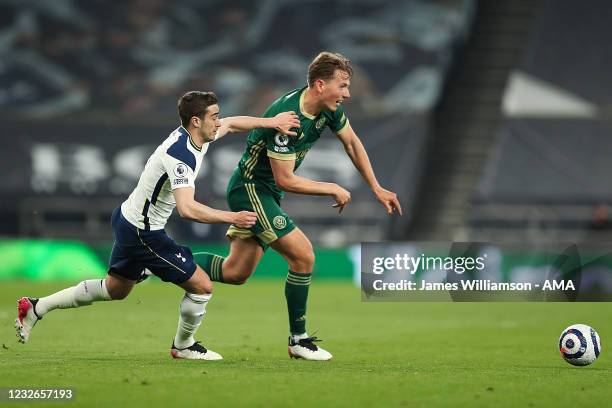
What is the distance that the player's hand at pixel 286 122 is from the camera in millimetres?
8805

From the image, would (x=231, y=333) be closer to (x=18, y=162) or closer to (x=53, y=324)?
(x=53, y=324)

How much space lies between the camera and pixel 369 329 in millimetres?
13422

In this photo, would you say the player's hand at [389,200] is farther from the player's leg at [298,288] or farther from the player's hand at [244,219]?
the player's hand at [244,219]

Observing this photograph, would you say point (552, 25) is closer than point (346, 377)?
No

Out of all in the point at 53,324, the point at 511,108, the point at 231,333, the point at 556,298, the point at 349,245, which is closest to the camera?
the point at 556,298

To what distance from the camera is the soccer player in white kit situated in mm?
8422

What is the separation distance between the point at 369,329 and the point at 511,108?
1633cm

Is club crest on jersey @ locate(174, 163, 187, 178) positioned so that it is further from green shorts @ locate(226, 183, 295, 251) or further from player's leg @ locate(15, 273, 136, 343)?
player's leg @ locate(15, 273, 136, 343)

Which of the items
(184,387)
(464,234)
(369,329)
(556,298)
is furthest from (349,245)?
(184,387)

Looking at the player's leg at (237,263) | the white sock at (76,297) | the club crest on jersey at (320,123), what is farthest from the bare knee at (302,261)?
the white sock at (76,297)

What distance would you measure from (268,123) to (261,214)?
754 mm

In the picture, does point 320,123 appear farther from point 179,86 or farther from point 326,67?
point 179,86

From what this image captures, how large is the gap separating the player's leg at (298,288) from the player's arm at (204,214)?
954 mm

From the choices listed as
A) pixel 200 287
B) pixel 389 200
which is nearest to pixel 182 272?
pixel 200 287
